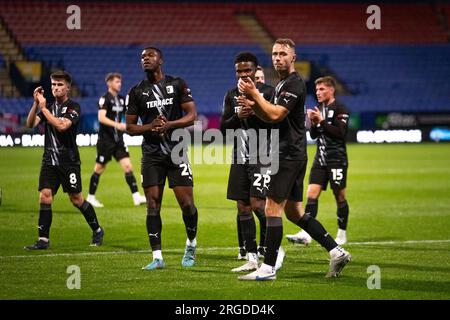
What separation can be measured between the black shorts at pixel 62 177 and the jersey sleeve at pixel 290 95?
152 inches

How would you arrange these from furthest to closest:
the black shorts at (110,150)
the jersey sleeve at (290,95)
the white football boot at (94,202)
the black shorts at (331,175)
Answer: the black shorts at (110,150) < the white football boot at (94,202) < the black shorts at (331,175) < the jersey sleeve at (290,95)

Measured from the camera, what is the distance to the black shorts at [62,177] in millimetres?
11250

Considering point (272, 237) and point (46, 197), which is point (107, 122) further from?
point (272, 237)

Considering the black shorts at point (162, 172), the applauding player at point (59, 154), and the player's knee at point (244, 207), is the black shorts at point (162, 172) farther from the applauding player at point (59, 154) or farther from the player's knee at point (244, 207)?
the applauding player at point (59, 154)

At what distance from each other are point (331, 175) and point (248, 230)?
2678mm

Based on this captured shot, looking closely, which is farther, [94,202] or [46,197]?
[94,202]

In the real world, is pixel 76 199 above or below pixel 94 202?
above

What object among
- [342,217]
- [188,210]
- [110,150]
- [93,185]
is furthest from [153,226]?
[110,150]

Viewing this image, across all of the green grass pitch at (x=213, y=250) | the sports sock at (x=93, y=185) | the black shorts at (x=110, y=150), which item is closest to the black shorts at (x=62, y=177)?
the green grass pitch at (x=213, y=250)

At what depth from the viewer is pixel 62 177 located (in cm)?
1128

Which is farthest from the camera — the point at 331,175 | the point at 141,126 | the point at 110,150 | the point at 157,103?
the point at 110,150

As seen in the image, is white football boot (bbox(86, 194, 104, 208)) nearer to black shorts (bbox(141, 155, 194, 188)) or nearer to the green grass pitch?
the green grass pitch
